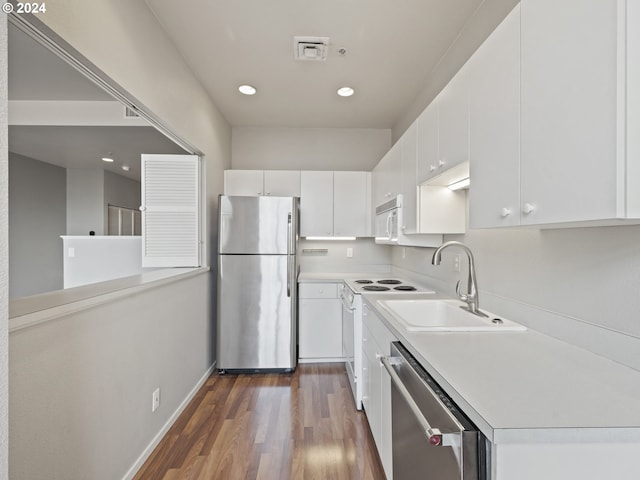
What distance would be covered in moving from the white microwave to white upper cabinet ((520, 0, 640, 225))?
1370mm

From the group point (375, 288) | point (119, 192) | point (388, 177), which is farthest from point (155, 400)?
point (388, 177)

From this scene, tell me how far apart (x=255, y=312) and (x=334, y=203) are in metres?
1.45

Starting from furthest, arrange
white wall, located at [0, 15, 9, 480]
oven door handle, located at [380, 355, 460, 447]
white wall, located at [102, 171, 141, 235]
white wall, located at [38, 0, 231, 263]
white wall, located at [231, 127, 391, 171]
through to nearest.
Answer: white wall, located at [231, 127, 391, 171] → white wall, located at [102, 171, 141, 235] → white wall, located at [38, 0, 231, 263] → oven door handle, located at [380, 355, 460, 447] → white wall, located at [0, 15, 9, 480]

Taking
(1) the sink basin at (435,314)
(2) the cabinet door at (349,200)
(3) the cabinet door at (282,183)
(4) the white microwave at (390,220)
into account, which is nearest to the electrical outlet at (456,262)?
(1) the sink basin at (435,314)

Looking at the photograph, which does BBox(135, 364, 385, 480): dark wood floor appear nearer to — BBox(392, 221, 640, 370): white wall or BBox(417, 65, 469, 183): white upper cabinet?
BBox(392, 221, 640, 370): white wall

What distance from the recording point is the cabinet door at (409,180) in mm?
2109

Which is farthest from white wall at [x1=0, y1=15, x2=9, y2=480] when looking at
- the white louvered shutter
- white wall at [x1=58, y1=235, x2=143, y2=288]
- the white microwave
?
the white microwave

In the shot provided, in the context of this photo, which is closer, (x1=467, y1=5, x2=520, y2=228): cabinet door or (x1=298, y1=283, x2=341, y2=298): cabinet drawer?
(x1=467, y1=5, x2=520, y2=228): cabinet door

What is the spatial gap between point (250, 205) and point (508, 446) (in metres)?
2.69

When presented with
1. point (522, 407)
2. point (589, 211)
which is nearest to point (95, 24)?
point (589, 211)

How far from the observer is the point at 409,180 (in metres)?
2.23

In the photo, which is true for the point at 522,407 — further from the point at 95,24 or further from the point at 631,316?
the point at 95,24

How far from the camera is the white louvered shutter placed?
7.77 feet

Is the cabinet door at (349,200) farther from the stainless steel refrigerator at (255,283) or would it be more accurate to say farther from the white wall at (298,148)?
the stainless steel refrigerator at (255,283)
